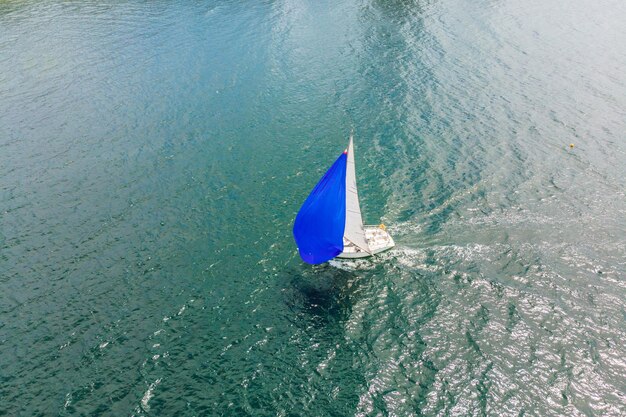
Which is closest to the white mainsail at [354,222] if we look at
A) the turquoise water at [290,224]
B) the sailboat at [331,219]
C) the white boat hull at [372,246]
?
the sailboat at [331,219]

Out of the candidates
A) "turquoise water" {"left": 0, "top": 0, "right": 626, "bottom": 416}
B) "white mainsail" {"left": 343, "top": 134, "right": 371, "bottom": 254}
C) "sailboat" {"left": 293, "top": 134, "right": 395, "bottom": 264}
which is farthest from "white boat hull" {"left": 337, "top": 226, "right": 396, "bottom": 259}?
"turquoise water" {"left": 0, "top": 0, "right": 626, "bottom": 416}

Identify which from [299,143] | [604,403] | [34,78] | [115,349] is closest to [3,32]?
[34,78]

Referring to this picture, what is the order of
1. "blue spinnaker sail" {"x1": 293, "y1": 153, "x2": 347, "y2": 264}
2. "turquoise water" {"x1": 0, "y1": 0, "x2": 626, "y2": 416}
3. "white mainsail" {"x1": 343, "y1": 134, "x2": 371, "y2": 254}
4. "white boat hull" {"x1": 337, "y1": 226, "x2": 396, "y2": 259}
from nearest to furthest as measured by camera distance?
"turquoise water" {"x1": 0, "y1": 0, "x2": 626, "y2": 416}
"blue spinnaker sail" {"x1": 293, "y1": 153, "x2": 347, "y2": 264}
"white mainsail" {"x1": 343, "y1": 134, "x2": 371, "y2": 254}
"white boat hull" {"x1": 337, "y1": 226, "x2": 396, "y2": 259}

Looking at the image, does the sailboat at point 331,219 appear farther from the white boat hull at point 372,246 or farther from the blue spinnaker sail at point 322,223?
the white boat hull at point 372,246

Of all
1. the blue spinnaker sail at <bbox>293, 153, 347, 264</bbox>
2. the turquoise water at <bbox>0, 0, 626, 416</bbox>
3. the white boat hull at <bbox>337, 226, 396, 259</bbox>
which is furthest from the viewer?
the white boat hull at <bbox>337, 226, 396, 259</bbox>

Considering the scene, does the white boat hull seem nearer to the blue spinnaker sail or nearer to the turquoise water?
the turquoise water

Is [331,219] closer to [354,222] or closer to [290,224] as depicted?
[354,222]
